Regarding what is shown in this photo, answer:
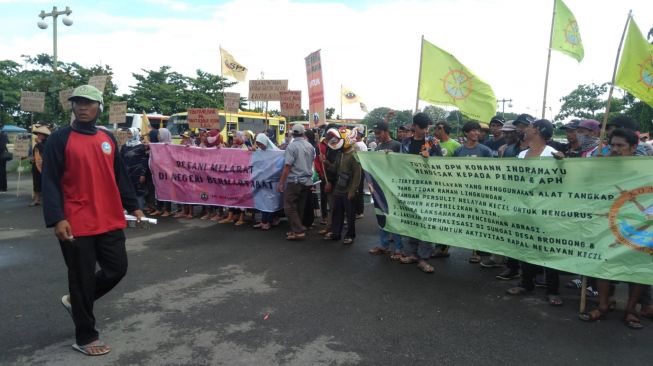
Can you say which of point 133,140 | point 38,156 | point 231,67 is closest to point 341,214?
point 133,140

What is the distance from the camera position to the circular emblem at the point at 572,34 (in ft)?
19.9

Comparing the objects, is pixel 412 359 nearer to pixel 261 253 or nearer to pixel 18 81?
pixel 261 253

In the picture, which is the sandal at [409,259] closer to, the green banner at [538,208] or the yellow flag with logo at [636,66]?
the green banner at [538,208]

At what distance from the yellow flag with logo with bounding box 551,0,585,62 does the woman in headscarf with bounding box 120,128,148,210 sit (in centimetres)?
753

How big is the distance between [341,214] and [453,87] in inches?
98.2

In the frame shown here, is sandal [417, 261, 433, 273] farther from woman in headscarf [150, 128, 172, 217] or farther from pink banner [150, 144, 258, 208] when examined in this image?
woman in headscarf [150, 128, 172, 217]

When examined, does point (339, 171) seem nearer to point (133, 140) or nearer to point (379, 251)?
point (379, 251)

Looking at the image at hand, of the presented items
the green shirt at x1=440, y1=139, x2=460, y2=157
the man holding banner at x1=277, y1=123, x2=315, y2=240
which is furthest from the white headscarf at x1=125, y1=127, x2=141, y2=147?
the green shirt at x1=440, y1=139, x2=460, y2=157

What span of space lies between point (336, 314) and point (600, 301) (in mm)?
2446

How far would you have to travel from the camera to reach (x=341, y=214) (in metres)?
7.00

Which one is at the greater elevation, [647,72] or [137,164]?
[647,72]

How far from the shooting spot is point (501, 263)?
585 centimetres

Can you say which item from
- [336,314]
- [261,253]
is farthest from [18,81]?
[336,314]

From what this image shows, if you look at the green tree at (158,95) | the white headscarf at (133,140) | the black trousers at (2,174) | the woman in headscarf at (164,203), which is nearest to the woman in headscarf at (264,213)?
the woman in headscarf at (164,203)
